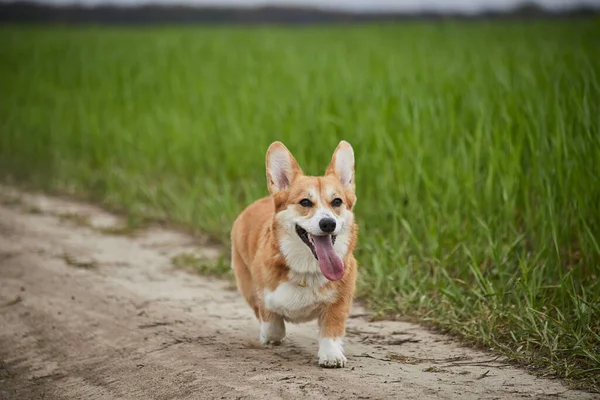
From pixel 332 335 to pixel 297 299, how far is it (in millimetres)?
229

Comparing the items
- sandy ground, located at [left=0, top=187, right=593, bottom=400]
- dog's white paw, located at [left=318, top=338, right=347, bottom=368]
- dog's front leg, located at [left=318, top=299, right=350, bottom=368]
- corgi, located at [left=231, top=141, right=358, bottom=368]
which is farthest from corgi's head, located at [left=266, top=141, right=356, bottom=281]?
sandy ground, located at [left=0, top=187, right=593, bottom=400]

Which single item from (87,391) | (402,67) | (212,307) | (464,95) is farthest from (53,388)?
(402,67)

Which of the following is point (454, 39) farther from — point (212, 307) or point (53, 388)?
point (53, 388)

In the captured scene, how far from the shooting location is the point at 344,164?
12.9 ft

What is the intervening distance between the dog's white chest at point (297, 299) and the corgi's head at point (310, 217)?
0.09 meters

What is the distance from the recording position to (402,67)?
10.4 meters

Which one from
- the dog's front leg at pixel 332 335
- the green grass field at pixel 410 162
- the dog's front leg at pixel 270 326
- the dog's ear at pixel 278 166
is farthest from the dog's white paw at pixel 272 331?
the green grass field at pixel 410 162

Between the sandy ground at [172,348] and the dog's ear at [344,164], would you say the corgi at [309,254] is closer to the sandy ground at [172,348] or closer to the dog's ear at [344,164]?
the dog's ear at [344,164]

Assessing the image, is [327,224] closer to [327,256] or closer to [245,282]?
[327,256]

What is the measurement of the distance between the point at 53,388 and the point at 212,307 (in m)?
1.21

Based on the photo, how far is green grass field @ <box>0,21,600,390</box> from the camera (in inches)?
170

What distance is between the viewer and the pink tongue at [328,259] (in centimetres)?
352

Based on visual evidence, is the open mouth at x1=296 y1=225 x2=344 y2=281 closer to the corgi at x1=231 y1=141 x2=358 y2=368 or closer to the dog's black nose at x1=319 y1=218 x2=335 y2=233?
the corgi at x1=231 y1=141 x2=358 y2=368

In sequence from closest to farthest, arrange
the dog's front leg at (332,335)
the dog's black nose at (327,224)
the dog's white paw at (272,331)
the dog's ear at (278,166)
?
the dog's black nose at (327,224), the dog's front leg at (332,335), the dog's ear at (278,166), the dog's white paw at (272,331)
